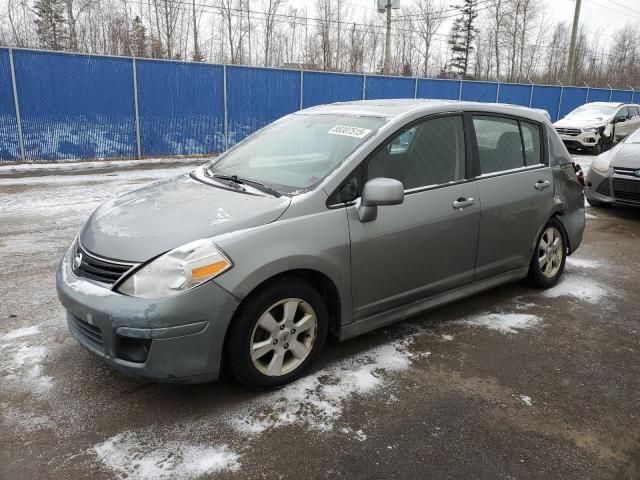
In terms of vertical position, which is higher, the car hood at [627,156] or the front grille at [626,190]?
the car hood at [627,156]

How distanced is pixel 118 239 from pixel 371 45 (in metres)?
39.6

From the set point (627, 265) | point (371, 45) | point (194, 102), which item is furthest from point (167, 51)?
point (627, 265)

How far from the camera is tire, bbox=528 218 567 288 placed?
4773 millimetres

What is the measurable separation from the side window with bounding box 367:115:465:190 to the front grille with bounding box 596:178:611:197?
5248 mm

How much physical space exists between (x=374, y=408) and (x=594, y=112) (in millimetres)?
17807

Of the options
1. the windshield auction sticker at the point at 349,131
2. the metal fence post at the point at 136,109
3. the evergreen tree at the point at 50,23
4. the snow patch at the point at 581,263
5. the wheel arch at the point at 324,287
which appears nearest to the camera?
the wheel arch at the point at 324,287

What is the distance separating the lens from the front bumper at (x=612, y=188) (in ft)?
25.6

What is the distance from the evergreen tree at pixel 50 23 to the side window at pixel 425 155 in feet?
103

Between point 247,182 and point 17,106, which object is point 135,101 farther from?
point 247,182

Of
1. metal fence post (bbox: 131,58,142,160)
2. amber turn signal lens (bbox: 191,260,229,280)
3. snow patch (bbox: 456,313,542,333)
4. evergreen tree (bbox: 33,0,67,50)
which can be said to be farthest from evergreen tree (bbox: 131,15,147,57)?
amber turn signal lens (bbox: 191,260,229,280)

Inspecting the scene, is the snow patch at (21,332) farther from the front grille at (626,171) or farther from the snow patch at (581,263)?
the front grille at (626,171)

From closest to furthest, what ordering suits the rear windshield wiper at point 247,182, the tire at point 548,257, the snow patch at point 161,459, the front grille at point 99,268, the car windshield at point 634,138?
the snow patch at point 161,459, the front grille at point 99,268, the rear windshield wiper at point 247,182, the tire at point 548,257, the car windshield at point 634,138

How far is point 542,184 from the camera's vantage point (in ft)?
15.1

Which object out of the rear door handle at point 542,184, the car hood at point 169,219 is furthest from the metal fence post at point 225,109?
the car hood at point 169,219
